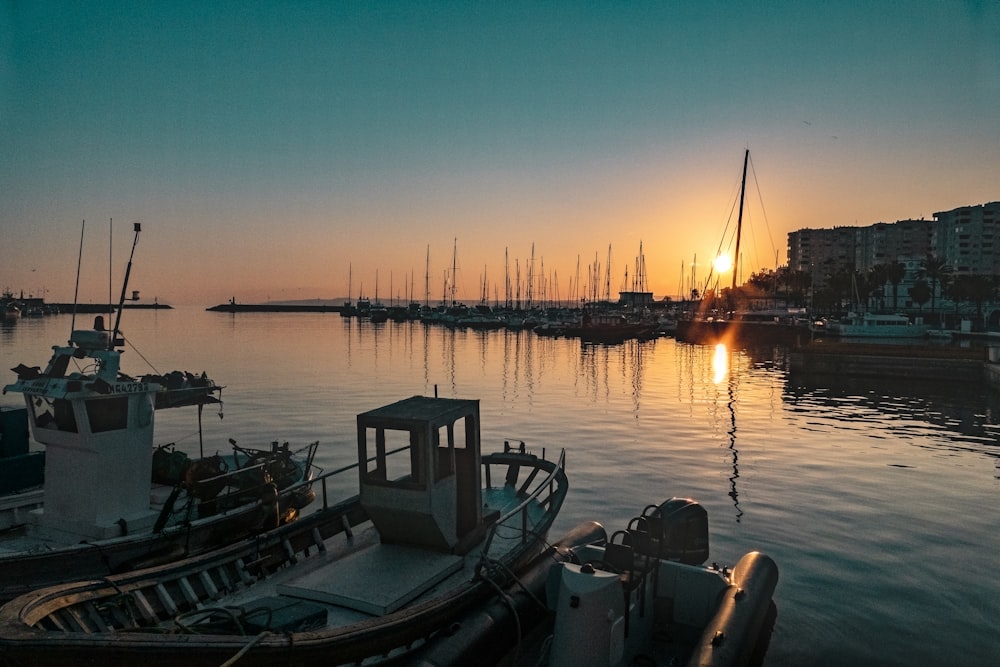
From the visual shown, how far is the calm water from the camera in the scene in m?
14.0

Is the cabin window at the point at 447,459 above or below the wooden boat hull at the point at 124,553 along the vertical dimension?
above

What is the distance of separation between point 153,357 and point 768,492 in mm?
82437

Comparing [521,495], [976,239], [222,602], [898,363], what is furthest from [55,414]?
[976,239]

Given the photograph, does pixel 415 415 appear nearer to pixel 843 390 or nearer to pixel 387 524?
pixel 387 524

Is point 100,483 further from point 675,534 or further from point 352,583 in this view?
point 675,534

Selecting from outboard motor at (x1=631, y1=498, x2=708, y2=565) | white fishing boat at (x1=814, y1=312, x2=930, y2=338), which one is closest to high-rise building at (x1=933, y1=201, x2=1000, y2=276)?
white fishing boat at (x1=814, y1=312, x2=930, y2=338)

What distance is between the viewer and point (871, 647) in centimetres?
1258

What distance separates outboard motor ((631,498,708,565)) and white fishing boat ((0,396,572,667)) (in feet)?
5.52

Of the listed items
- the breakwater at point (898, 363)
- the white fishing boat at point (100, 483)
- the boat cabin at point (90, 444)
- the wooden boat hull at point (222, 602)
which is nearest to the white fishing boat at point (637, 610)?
the wooden boat hull at point (222, 602)

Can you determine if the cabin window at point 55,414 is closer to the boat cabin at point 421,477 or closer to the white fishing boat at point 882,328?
the boat cabin at point 421,477

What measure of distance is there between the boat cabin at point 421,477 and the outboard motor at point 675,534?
3315 mm

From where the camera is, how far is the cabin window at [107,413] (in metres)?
12.8

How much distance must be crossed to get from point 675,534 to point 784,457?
62.9ft

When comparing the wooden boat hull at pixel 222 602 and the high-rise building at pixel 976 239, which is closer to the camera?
the wooden boat hull at pixel 222 602
